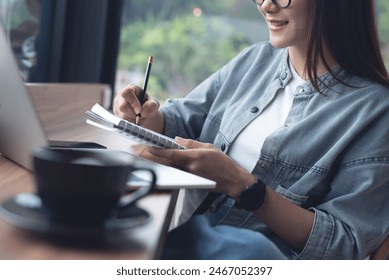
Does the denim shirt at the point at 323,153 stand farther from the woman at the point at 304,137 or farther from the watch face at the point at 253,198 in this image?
the watch face at the point at 253,198

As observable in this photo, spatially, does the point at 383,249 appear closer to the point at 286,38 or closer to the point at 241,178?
the point at 241,178

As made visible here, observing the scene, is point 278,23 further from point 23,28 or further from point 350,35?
point 23,28

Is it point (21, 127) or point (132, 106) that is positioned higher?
point (21, 127)

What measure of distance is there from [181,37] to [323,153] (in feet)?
4.74

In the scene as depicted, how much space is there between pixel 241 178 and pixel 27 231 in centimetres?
49

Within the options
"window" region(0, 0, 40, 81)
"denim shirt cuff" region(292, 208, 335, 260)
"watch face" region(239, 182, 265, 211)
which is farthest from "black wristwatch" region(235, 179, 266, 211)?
"window" region(0, 0, 40, 81)

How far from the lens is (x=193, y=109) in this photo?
1.48 metres

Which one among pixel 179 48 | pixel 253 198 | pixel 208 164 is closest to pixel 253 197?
pixel 253 198

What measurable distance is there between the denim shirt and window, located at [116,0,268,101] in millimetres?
1134

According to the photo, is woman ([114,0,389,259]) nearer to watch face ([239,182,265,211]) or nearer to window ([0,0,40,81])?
watch face ([239,182,265,211])

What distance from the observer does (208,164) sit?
3.30 feet

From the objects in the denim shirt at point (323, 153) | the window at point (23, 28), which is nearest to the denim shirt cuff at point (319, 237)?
the denim shirt at point (323, 153)
